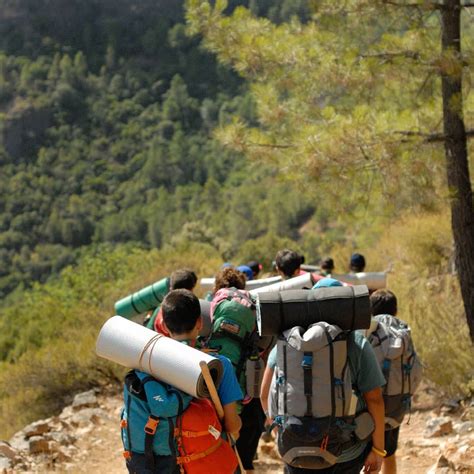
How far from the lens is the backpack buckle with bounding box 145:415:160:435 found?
134 inches

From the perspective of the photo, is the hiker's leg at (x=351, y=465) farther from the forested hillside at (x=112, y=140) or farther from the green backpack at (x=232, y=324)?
the forested hillside at (x=112, y=140)

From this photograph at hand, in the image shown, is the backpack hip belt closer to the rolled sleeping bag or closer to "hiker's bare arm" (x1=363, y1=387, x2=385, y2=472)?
"hiker's bare arm" (x1=363, y1=387, x2=385, y2=472)

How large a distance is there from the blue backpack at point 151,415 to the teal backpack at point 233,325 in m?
1.16

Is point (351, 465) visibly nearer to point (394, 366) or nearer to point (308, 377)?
point (308, 377)

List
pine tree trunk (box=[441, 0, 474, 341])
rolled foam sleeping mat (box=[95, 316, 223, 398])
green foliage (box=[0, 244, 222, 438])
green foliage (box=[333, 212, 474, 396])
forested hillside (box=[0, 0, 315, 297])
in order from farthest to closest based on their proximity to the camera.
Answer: forested hillside (box=[0, 0, 315, 297]), green foliage (box=[0, 244, 222, 438]), green foliage (box=[333, 212, 474, 396]), pine tree trunk (box=[441, 0, 474, 341]), rolled foam sleeping mat (box=[95, 316, 223, 398])

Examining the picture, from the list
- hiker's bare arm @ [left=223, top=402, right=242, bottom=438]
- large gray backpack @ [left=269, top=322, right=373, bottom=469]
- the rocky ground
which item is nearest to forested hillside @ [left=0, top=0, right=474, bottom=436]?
the rocky ground

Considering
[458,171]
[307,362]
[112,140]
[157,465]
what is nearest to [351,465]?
[307,362]

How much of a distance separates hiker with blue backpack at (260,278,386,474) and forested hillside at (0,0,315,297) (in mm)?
67026

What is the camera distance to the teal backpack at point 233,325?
4629mm

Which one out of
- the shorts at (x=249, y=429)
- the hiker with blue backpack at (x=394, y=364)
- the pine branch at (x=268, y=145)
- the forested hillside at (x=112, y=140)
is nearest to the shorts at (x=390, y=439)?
the hiker with blue backpack at (x=394, y=364)

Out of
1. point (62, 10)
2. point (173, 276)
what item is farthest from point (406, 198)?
point (62, 10)

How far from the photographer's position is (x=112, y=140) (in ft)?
307

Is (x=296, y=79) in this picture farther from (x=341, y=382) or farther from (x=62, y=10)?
(x=62, y=10)

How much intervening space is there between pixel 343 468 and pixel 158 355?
1.07 m
